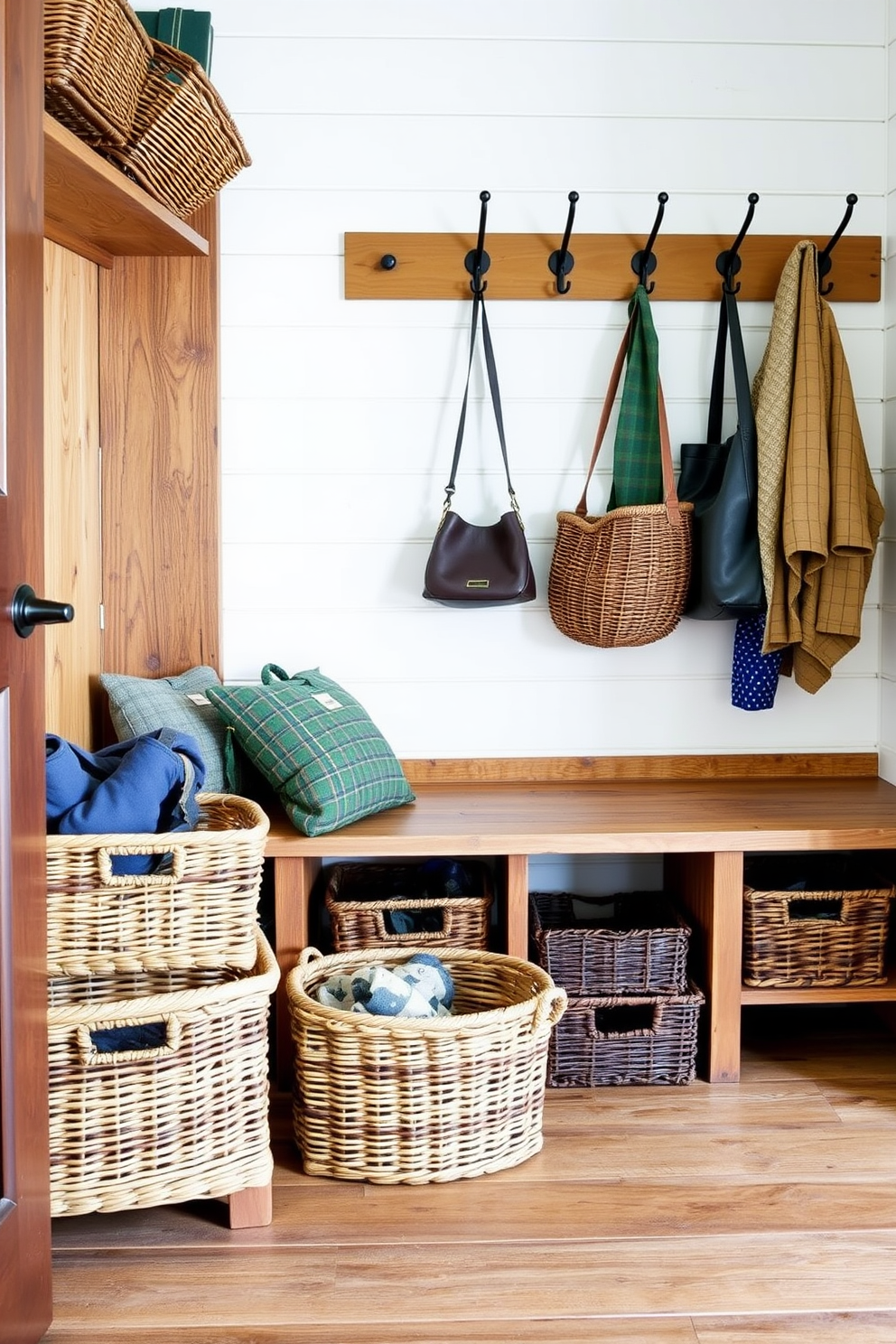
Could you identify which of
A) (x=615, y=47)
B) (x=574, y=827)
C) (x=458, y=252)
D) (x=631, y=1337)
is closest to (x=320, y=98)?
(x=458, y=252)

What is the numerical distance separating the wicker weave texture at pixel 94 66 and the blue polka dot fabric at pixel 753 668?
1552 mm

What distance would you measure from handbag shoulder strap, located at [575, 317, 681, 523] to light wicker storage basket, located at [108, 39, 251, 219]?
0.87m

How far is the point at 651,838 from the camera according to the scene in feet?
7.87

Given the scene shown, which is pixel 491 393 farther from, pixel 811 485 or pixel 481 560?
pixel 811 485

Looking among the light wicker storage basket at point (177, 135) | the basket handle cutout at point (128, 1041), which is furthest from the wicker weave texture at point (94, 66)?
the basket handle cutout at point (128, 1041)

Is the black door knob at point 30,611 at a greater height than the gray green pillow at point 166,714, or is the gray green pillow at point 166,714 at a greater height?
the black door knob at point 30,611

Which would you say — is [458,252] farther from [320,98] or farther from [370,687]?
[370,687]

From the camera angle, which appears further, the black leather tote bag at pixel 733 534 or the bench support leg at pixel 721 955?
the black leather tote bag at pixel 733 534

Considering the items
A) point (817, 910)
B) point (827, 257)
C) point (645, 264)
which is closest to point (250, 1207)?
point (817, 910)

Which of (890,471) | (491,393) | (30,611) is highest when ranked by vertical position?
(491,393)

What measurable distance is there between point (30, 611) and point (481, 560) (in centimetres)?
128

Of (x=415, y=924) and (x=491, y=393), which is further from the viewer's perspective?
(x=491, y=393)

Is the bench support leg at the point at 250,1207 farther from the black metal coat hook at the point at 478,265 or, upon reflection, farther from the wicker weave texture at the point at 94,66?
the black metal coat hook at the point at 478,265

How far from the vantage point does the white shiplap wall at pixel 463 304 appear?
108 inches
